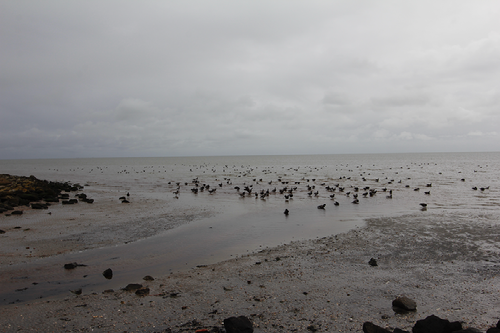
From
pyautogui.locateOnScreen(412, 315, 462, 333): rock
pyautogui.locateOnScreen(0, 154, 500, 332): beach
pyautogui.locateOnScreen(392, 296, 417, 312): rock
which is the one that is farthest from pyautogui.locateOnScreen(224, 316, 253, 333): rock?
pyautogui.locateOnScreen(392, 296, 417, 312): rock

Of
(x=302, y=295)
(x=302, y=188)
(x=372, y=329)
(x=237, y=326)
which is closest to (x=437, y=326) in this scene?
(x=372, y=329)

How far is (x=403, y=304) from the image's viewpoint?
6.60 meters

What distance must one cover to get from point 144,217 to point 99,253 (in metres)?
7.22

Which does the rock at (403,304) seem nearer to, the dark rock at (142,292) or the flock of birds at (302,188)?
the dark rock at (142,292)

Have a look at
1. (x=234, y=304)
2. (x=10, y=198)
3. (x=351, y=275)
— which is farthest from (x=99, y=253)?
(x=10, y=198)

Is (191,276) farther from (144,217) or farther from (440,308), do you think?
(144,217)

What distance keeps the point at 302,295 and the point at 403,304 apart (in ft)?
7.57

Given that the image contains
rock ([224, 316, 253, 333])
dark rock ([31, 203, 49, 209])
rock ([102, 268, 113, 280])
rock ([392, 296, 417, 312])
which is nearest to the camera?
rock ([224, 316, 253, 333])

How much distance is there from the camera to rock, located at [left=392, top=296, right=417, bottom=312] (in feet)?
21.6

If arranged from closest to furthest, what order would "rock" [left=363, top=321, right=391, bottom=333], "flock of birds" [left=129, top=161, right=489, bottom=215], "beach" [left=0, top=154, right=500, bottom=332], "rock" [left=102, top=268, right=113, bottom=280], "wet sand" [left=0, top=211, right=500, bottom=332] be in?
1. "rock" [left=363, top=321, right=391, bottom=333]
2. "wet sand" [left=0, top=211, right=500, bottom=332]
3. "beach" [left=0, top=154, right=500, bottom=332]
4. "rock" [left=102, top=268, right=113, bottom=280]
5. "flock of birds" [left=129, top=161, right=489, bottom=215]

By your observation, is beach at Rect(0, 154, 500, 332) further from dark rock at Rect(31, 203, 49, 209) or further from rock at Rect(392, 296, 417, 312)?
dark rock at Rect(31, 203, 49, 209)

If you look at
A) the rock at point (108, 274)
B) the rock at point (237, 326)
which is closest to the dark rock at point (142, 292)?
the rock at point (108, 274)

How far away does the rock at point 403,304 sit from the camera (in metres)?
6.57

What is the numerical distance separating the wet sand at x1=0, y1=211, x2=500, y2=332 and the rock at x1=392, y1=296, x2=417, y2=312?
17 cm
